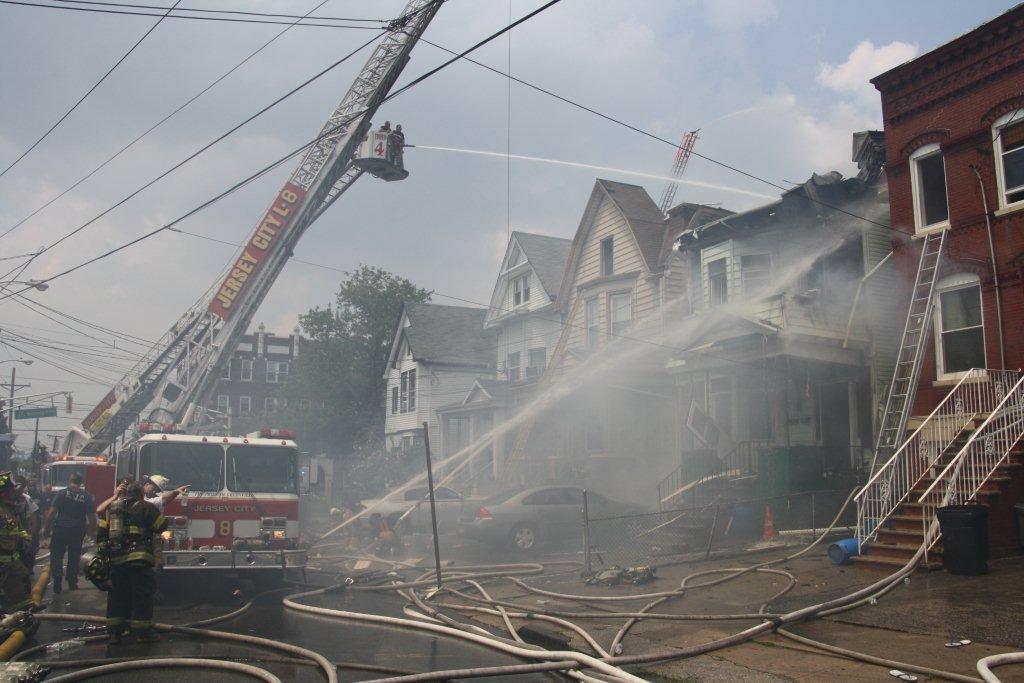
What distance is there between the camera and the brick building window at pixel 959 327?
14.3 metres

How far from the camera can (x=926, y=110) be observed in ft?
50.5

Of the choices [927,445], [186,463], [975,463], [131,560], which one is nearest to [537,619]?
[131,560]

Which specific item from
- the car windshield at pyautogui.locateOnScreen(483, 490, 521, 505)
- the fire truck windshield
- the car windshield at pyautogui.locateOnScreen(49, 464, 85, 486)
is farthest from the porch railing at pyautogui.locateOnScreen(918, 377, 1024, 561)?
the car windshield at pyautogui.locateOnScreen(49, 464, 85, 486)

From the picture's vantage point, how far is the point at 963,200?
14.5 meters

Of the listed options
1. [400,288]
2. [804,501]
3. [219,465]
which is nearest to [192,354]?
[219,465]

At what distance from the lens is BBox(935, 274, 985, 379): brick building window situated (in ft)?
47.1

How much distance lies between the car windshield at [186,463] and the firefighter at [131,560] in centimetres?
290

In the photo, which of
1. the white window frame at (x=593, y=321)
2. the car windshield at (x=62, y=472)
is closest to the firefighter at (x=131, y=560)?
the car windshield at (x=62, y=472)

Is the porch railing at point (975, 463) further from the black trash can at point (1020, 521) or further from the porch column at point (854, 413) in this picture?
the porch column at point (854, 413)

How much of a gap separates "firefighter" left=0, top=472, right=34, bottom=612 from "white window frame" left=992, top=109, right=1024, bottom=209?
15568 millimetres

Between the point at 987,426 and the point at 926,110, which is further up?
the point at 926,110

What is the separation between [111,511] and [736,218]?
16.9 metres

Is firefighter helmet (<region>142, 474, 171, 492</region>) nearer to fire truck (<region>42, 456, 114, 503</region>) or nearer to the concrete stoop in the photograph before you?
fire truck (<region>42, 456, 114, 503</region>)

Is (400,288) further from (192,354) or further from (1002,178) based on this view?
(1002,178)
